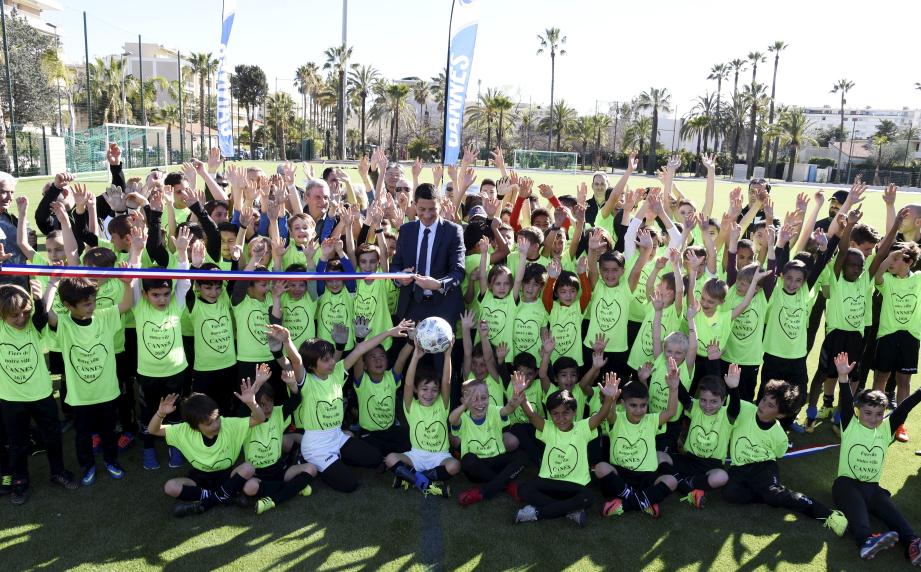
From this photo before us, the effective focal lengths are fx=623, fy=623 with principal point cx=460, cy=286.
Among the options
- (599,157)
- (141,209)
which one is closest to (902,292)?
(141,209)

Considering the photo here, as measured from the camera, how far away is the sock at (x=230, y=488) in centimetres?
436

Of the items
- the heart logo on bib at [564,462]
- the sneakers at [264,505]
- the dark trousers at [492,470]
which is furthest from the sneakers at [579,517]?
the sneakers at [264,505]

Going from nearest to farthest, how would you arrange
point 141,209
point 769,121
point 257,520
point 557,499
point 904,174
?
point 257,520, point 557,499, point 141,209, point 904,174, point 769,121

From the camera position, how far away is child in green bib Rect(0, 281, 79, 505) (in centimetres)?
422

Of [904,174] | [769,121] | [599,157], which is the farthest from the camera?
[769,121]

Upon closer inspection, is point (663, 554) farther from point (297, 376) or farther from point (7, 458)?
point (7, 458)

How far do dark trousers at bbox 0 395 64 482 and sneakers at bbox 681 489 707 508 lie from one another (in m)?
4.57

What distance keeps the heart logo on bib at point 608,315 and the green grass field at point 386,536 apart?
58.7 inches

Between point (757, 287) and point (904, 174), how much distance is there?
6346 centimetres

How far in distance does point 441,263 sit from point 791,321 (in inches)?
122

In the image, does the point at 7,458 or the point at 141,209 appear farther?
the point at 141,209

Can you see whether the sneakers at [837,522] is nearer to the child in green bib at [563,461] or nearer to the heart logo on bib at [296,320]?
the child in green bib at [563,461]

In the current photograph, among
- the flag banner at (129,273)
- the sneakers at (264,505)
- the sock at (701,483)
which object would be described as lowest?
the sneakers at (264,505)

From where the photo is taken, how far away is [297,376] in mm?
4781
